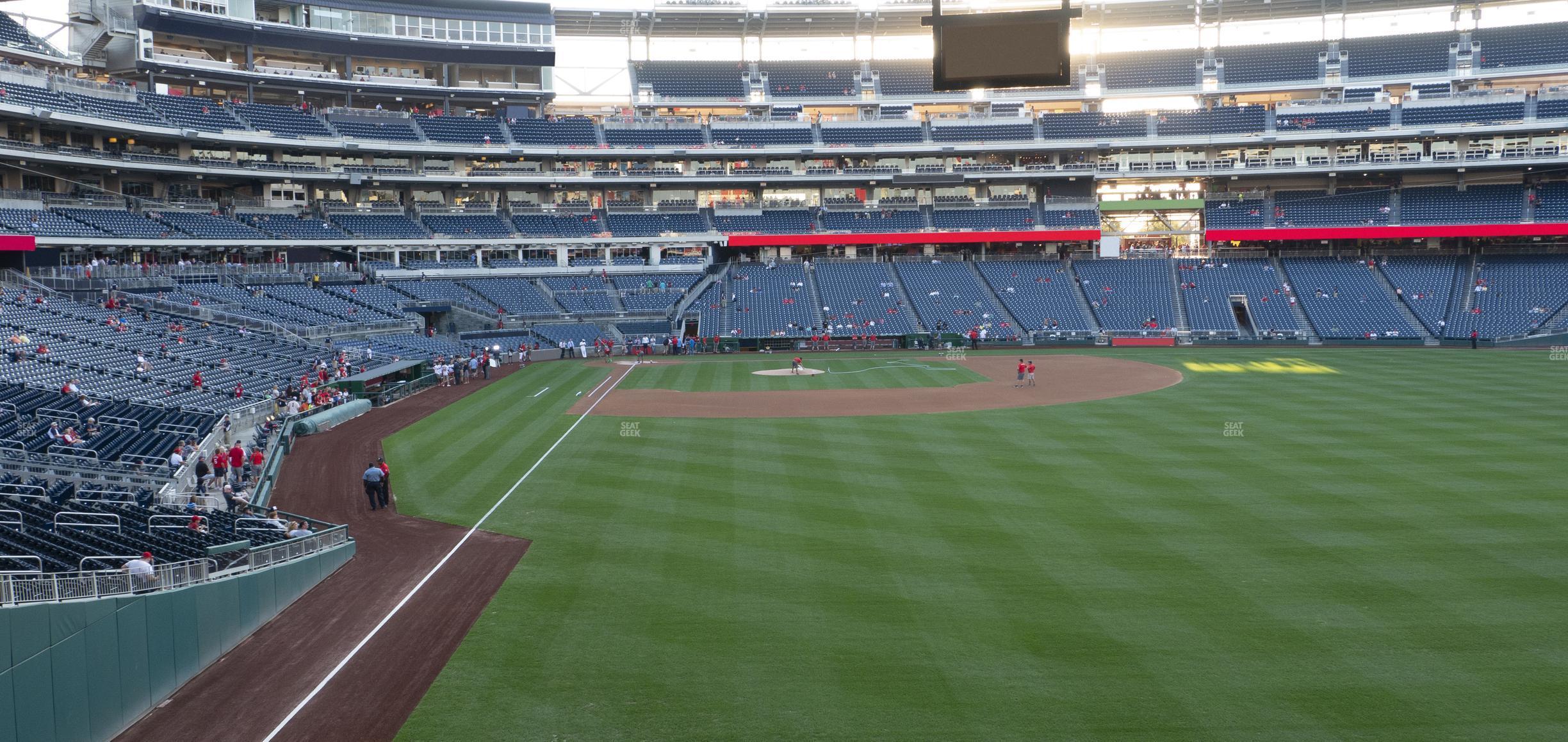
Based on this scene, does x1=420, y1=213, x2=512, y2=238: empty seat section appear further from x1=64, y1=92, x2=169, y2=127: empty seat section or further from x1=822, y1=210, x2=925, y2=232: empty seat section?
x1=822, y1=210, x2=925, y2=232: empty seat section

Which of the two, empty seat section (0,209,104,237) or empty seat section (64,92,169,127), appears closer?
empty seat section (0,209,104,237)

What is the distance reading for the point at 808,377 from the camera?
47.9 m

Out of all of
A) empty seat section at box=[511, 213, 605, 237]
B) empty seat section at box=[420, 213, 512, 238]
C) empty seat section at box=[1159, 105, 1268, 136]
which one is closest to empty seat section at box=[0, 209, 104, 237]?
empty seat section at box=[420, 213, 512, 238]

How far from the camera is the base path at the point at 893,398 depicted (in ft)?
121

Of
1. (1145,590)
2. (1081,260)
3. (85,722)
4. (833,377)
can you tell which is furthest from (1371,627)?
(1081,260)

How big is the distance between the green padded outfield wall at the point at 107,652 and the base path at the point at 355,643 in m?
0.31

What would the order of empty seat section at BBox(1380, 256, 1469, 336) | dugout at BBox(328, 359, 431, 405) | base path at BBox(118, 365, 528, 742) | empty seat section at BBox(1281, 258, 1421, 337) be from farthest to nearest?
empty seat section at BBox(1380, 256, 1469, 336)
empty seat section at BBox(1281, 258, 1421, 337)
dugout at BBox(328, 359, 431, 405)
base path at BBox(118, 365, 528, 742)

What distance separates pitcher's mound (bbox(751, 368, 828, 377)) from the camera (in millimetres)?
48875

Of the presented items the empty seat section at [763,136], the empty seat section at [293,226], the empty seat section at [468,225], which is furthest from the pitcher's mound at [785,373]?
the empty seat section at [293,226]

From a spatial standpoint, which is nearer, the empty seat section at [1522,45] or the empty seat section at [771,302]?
the empty seat section at [771,302]

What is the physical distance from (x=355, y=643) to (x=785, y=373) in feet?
118

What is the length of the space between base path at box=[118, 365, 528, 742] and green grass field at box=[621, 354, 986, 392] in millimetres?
22779

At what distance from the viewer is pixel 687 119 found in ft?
263

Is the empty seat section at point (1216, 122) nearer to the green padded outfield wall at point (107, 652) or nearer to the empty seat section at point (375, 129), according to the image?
the empty seat section at point (375, 129)
